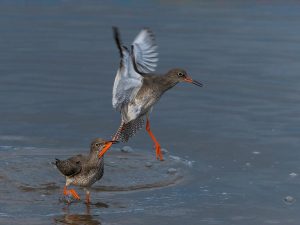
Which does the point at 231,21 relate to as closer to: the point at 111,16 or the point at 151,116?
the point at 111,16

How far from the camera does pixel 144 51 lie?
471 inches

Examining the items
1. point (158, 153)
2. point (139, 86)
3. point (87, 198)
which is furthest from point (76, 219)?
point (139, 86)

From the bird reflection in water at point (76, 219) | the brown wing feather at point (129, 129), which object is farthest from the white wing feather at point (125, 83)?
the bird reflection in water at point (76, 219)

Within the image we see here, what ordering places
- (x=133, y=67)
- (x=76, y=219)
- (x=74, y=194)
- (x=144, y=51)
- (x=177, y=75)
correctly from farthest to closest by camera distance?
(x=177, y=75)
(x=144, y=51)
(x=133, y=67)
(x=74, y=194)
(x=76, y=219)

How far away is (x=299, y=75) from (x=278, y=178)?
505cm

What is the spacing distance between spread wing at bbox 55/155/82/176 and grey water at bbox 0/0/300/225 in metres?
0.25

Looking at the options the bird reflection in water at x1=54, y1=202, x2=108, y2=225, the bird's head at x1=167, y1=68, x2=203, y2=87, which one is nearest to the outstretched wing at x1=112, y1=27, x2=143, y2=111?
the bird's head at x1=167, y1=68, x2=203, y2=87

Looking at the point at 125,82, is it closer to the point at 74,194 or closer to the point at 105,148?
the point at 105,148

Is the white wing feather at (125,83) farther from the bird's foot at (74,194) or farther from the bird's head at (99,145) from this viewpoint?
the bird's foot at (74,194)

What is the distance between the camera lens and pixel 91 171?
973cm

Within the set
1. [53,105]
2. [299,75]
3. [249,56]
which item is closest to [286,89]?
[299,75]

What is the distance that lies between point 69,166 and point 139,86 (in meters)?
2.03

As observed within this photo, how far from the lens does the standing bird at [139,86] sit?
11.2 metres

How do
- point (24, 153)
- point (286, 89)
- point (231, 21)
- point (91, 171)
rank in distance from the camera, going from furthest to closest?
point (231, 21) < point (286, 89) < point (24, 153) < point (91, 171)
